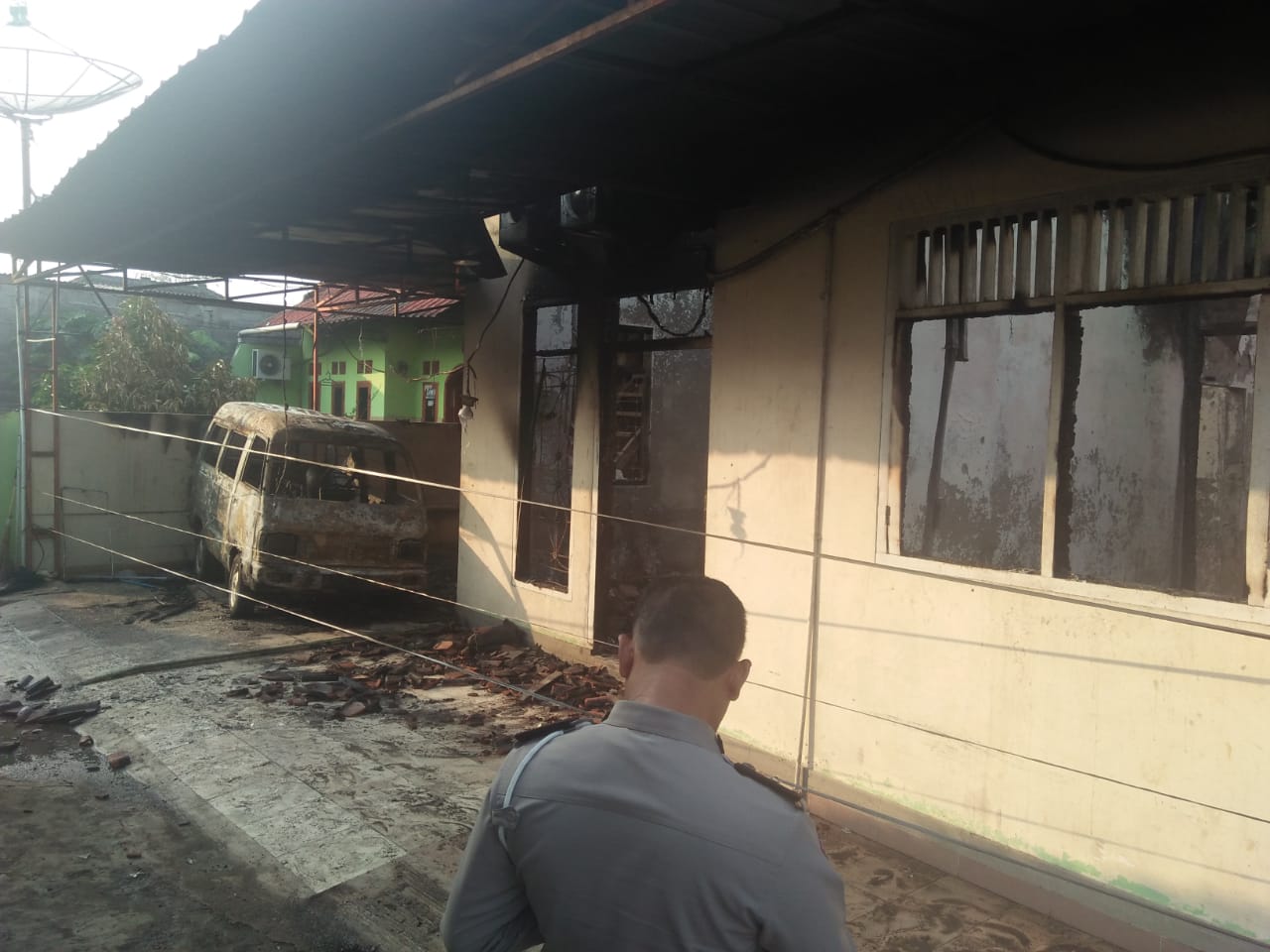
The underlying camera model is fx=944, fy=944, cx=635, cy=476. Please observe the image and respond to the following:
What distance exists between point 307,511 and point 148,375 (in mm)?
13751

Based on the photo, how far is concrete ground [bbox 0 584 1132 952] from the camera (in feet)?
13.8

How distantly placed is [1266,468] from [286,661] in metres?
7.67

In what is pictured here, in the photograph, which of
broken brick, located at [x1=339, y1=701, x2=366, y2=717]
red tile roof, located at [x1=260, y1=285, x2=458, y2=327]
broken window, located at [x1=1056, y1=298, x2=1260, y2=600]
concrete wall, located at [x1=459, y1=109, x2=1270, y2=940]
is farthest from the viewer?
red tile roof, located at [x1=260, y1=285, x2=458, y2=327]

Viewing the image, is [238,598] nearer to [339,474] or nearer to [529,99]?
[339,474]

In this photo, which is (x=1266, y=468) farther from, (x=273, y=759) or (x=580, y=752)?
(x=273, y=759)

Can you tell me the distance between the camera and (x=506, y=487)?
31.2 ft

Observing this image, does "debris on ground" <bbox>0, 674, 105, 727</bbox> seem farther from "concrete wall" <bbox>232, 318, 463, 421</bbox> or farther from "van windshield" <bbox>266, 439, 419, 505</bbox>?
"concrete wall" <bbox>232, 318, 463, 421</bbox>

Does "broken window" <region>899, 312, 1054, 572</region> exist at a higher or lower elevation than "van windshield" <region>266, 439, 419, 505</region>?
higher

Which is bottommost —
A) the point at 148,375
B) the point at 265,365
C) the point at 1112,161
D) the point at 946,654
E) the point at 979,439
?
the point at 946,654

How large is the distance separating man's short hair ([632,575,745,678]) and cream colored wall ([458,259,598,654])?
6.58 m

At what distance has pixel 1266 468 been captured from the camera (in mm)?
3785

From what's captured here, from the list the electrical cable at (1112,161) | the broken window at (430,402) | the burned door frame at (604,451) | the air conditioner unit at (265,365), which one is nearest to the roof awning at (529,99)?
the electrical cable at (1112,161)

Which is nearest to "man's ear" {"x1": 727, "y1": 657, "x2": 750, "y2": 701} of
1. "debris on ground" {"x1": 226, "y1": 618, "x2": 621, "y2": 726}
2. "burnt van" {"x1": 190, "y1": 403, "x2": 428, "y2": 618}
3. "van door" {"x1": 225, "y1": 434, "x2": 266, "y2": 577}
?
"debris on ground" {"x1": 226, "y1": 618, "x2": 621, "y2": 726}

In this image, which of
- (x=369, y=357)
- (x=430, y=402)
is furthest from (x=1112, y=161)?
(x=369, y=357)
